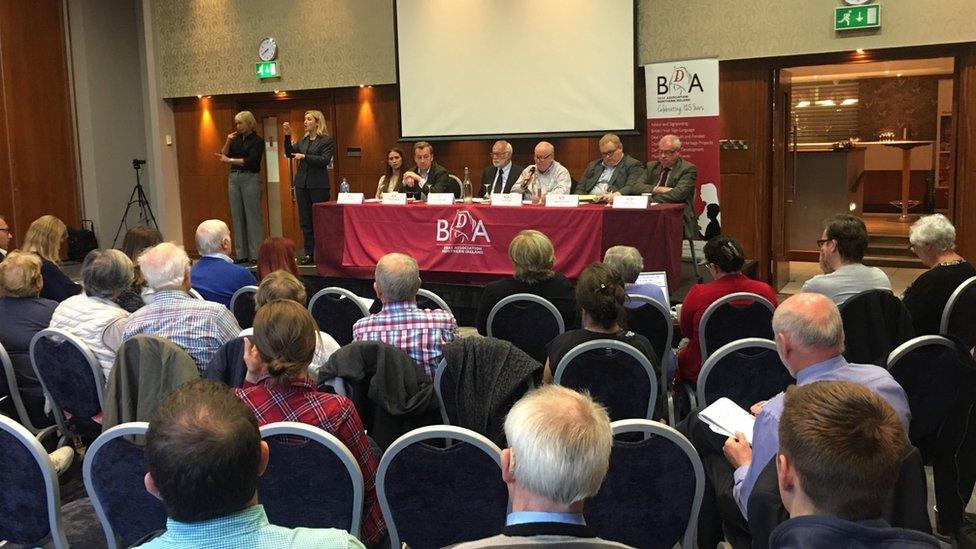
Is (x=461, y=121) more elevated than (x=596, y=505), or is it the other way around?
(x=461, y=121)

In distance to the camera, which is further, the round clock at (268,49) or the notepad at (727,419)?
the round clock at (268,49)

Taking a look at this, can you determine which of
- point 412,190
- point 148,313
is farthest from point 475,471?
point 412,190

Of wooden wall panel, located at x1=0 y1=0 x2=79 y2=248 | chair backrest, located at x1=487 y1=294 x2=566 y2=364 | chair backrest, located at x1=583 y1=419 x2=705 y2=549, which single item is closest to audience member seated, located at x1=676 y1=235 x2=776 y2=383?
chair backrest, located at x1=487 y1=294 x2=566 y2=364

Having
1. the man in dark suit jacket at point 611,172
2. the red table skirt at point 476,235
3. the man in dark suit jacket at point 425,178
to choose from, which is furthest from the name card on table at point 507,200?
the man in dark suit jacket at point 425,178

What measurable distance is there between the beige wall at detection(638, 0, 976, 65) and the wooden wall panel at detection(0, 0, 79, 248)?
727 centimetres

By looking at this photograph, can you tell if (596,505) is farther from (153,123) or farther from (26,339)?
(153,123)

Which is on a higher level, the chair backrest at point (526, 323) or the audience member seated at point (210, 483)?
the audience member seated at point (210, 483)

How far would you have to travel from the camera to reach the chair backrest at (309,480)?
2.02 m

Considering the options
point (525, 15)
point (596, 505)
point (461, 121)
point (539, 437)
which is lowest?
point (596, 505)

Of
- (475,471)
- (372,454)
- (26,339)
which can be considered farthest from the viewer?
(26,339)

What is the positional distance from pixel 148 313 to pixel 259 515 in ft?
6.38

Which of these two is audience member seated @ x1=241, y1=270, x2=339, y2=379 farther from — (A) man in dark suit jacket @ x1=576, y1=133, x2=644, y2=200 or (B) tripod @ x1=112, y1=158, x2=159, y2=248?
(B) tripod @ x1=112, y1=158, x2=159, y2=248

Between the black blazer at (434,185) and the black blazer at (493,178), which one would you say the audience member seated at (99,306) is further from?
the black blazer at (493,178)

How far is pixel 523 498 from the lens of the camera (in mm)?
1471
